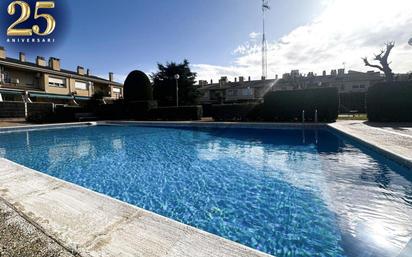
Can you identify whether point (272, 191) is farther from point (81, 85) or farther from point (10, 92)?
point (81, 85)

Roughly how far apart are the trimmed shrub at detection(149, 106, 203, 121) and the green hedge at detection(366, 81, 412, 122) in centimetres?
1732

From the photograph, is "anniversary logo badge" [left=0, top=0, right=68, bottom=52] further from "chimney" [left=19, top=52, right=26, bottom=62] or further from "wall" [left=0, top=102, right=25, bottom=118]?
"chimney" [left=19, top=52, right=26, bottom=62]

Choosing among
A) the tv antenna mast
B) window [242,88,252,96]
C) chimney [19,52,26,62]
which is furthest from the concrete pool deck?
window [242,88,252,96]

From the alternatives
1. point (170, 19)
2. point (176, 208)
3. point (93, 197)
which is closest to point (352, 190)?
point (176, 208)

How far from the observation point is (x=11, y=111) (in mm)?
25922

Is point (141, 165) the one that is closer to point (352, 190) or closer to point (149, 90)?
point (352, 190)

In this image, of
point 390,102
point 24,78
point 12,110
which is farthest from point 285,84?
point 24,78

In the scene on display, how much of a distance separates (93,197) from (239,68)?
2310 inches

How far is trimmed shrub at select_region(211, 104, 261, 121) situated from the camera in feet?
75.4

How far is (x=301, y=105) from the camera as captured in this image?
67.6 feet

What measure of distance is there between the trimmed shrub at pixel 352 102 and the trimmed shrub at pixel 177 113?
23.7 metres

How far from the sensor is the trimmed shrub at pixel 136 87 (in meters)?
30.4

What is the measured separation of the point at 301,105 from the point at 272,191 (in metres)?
17.5

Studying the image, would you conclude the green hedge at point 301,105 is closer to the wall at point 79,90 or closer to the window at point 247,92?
the window at point 247,92
